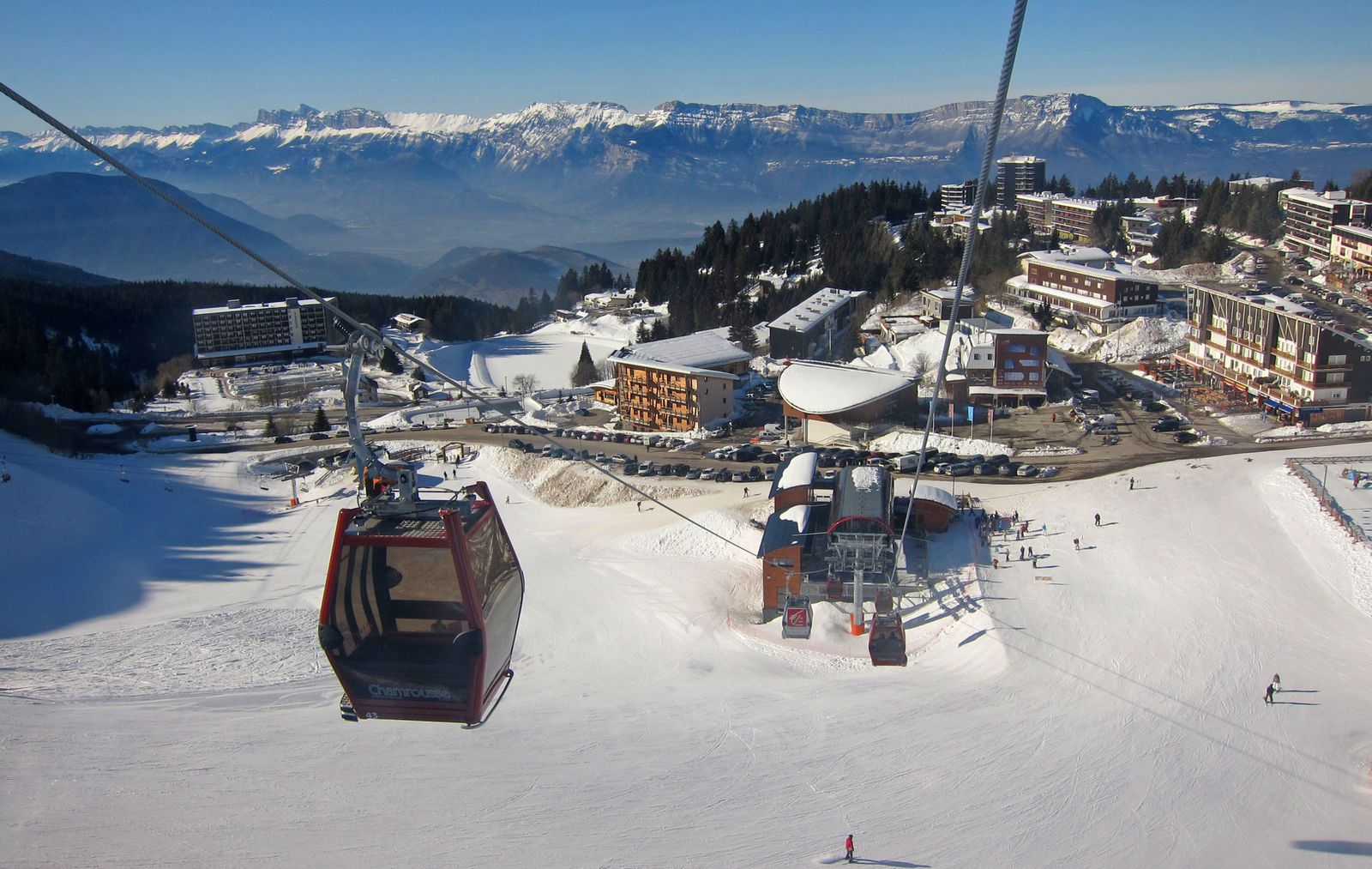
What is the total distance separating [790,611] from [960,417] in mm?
→ 17265

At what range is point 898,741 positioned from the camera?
1352cm

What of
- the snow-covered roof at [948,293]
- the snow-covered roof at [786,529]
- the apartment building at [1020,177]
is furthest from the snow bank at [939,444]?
the apartment building at [1020,177]

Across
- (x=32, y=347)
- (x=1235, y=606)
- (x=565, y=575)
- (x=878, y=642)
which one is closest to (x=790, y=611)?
(x=878, y=642)

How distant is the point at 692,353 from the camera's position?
38875 millimetres

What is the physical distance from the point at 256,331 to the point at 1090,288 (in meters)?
43.4

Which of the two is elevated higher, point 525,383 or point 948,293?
point 948,293

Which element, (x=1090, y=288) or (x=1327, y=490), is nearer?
(x=1327, y=490)

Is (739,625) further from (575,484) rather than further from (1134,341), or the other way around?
(1134,341)

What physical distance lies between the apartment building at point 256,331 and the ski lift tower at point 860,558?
139 feet

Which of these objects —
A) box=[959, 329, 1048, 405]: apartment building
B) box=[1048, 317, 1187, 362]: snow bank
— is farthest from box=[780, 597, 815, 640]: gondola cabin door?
box=[1048, 317, 1187, 362]: snow bank

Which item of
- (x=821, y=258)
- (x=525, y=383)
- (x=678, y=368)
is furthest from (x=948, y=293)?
(x=525, y=383)

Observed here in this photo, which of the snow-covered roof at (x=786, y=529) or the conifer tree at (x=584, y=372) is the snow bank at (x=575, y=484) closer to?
the snow-covered roof at (x=786, y=529)

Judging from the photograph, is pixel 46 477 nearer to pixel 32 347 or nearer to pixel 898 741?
pixel 898 741

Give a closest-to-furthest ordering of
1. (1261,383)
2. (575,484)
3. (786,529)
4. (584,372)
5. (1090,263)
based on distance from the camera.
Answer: (786,529) → (575,484) → (1261,383) → (1090,263) → (584,372)
